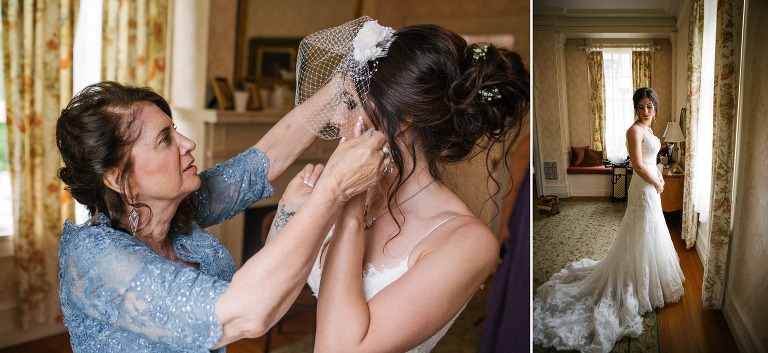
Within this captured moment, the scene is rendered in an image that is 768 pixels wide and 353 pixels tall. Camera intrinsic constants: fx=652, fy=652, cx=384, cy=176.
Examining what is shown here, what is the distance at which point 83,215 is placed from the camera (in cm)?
317

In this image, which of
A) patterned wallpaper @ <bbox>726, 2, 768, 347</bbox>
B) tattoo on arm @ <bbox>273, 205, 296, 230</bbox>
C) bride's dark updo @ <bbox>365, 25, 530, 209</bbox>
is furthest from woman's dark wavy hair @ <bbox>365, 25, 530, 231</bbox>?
patterned wallpaper @ <bbox>726, 2, 768, 347</bbox>

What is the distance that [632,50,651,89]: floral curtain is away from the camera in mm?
1984

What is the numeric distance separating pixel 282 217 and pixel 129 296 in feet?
1.99

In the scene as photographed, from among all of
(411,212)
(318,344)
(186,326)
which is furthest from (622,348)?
(186,326)

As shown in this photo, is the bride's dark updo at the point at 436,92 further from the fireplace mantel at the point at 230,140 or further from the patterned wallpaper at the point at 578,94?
the fireplace mantel at the point at 230,140

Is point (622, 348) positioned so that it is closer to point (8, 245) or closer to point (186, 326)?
point (186, 326)

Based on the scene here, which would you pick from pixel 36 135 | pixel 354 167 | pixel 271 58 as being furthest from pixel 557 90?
pixel 36 135

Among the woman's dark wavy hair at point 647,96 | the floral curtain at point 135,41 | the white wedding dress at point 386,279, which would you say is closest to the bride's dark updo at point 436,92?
the white wedding dress at point 386,279

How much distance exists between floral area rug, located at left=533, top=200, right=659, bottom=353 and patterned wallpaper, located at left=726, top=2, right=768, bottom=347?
0.31 metres

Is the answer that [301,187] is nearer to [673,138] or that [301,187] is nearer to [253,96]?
[673,138]

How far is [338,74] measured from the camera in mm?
1788

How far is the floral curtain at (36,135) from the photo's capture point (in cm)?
284

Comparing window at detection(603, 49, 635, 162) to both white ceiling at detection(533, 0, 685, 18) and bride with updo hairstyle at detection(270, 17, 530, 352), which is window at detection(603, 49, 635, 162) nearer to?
white ceiling at detection(533, 0, 685, 18)

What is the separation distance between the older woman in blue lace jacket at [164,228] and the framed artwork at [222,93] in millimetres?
1421
